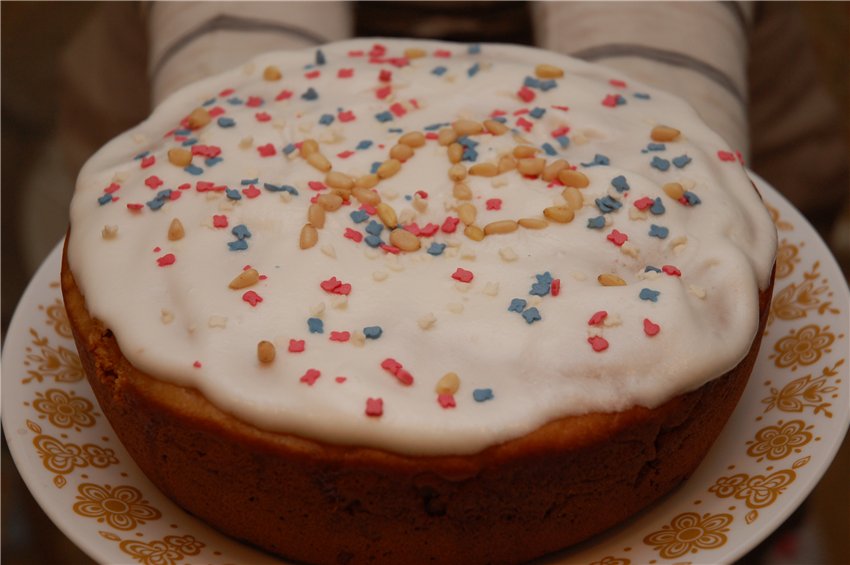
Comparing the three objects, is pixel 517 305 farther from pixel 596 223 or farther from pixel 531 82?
pixel 531 82

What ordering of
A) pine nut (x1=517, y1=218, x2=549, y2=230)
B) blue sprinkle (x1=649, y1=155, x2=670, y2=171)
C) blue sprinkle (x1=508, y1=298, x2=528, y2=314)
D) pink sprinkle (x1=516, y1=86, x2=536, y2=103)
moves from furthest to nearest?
pink sprinkle (x1=516, y1=86, x2=536, y2=103), blue sprinkle (x1=649, y1=155, x2=670, y2=171), pine nut (x1=517, y1=218, x2=549, y2=230), blue sprinkle (x1=508, y1=298, x2=528, y2=314)

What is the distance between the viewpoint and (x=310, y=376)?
A: 1052 mm

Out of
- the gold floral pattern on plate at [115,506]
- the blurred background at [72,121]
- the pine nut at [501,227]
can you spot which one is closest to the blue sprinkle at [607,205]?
the pine nut at [501,227]

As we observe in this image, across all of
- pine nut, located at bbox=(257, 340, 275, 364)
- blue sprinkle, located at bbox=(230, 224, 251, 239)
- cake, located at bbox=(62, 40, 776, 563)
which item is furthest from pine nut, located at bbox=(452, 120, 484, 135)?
pine nut, located at bbox=(257, 340, 275, 364)

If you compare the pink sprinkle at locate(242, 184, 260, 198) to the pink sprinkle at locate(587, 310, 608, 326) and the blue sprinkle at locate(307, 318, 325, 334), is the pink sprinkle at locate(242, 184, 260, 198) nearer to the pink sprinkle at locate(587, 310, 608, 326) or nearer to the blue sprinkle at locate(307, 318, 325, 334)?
the blue sprinkle at locate(307, 318, 325, 334)

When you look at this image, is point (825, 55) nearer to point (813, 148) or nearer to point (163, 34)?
point (813, 148)

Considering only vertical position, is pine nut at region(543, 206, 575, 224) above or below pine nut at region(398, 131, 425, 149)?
below

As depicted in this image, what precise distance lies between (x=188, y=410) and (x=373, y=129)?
0.51m

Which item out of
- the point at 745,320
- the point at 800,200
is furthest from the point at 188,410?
the point at 800,200

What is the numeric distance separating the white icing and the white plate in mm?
182

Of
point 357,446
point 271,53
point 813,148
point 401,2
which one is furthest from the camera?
point 813,148

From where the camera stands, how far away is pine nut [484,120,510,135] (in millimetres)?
1374

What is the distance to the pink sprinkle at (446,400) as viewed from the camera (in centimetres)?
103

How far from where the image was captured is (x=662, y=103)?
149 cm
